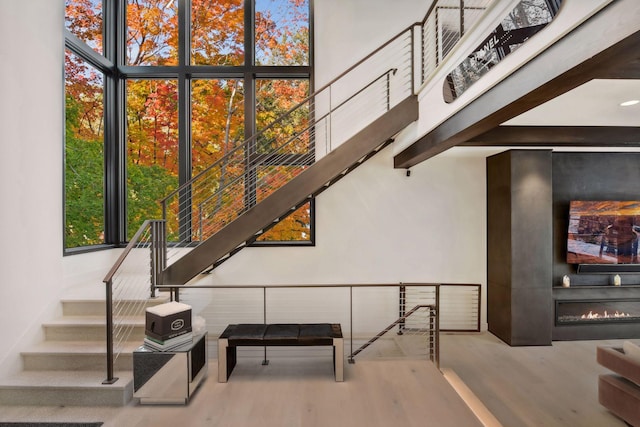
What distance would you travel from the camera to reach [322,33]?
5254 millimetres

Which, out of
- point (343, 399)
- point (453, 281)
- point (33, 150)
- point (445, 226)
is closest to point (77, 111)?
point (33, 150)

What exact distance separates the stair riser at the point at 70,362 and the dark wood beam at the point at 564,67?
3860mm

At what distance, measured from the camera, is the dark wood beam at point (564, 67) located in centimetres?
134

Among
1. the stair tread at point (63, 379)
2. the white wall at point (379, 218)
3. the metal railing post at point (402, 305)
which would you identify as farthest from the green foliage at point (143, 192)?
the metal railing post at point (402, 305)

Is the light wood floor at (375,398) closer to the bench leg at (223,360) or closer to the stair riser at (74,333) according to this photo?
the bench leg at (223,360)

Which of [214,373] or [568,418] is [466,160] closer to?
[568,418]

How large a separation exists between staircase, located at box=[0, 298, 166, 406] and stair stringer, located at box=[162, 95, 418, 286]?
512mm

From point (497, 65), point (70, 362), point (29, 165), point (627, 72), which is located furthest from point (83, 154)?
point (627, 72)

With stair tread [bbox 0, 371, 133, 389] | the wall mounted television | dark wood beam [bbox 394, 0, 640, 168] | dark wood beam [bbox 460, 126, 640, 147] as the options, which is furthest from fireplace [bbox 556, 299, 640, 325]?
stair tread [bbox 0, 371, 133, 389]

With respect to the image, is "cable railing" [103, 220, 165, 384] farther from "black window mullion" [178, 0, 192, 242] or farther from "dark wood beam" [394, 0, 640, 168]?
"dark wood beam" [394, 0, 640, 168]

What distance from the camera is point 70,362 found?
318 cm

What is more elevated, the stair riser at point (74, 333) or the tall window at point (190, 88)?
the tall window at point (190, 88)

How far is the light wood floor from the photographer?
267 cm

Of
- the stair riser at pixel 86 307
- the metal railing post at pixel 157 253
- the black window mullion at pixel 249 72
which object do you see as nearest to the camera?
the stair riser at pixel 86 307
